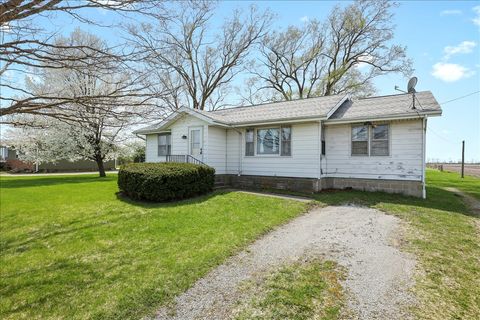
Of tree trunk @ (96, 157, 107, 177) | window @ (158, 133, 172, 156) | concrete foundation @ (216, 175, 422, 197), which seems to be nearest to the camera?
concrete foundation @ (216, 175, 422, 197)

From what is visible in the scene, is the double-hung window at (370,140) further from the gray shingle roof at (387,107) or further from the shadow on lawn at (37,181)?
the shadow on lawn at (37,181)

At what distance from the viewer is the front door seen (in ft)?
43.0

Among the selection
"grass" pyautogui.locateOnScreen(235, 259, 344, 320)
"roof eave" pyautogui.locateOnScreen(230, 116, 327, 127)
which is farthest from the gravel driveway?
"roof eave" pyautogui.locateOnScreen(230, 116, 327, 127)

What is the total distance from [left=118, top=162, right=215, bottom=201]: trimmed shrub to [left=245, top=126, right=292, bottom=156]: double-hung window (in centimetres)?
310

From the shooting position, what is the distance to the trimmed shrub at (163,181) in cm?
952

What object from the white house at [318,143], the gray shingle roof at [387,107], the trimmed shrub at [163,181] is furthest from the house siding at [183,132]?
the gray shingle roof at [387,107]

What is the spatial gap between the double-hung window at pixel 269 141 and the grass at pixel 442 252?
3.39 m

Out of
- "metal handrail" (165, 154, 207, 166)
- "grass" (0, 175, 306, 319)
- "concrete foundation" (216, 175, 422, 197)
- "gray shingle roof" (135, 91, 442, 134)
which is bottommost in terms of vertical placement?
"grass" (0, 175, 306, 319)

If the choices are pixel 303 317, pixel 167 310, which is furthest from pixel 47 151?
pixel 303 317

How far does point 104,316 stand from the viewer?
343cm

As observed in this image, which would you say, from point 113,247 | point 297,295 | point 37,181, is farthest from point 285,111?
point 37,181

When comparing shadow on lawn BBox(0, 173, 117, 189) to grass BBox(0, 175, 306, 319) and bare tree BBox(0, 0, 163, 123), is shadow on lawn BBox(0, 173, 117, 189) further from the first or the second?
bare tree BBox(0, 0, 163, 123)

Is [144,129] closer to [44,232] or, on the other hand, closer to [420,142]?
[44,232]

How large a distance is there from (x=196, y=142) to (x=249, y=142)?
2.59 meters
